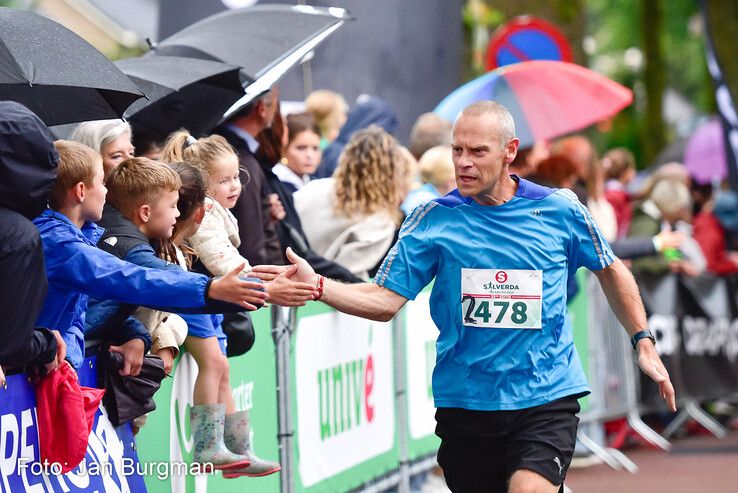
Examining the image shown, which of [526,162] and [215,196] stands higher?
[526,162]

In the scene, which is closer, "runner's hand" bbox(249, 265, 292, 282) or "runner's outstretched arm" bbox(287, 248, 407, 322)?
"runner's hand" bbox(249, 265, 292, 282)

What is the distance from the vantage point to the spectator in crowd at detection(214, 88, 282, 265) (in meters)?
7.52


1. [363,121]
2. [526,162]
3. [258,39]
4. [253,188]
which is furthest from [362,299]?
[526,162]

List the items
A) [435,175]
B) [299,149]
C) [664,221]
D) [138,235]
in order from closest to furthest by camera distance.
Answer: [138,235] < [299,149] < [435,175] < [664,221]

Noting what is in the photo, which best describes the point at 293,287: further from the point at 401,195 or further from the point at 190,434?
the point at 401,195

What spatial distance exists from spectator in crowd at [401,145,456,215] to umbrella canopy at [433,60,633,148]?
241 cm

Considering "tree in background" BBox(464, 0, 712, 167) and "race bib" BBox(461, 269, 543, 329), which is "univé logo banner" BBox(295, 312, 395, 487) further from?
"tree in background" BBox(464, 0, 712, 167)

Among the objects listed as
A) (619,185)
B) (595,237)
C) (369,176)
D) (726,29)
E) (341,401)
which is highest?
(726,29)

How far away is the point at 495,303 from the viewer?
19.9ft

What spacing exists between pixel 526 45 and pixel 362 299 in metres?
10.1

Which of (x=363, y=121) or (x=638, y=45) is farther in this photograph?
(x=638, y=45)

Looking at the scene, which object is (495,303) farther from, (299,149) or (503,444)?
(299,149)

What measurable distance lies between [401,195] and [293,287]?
12.8ft

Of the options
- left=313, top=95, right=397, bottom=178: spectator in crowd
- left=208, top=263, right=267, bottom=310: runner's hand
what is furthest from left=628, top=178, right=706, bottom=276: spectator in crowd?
left=208, top=263, right=267, bottom=310: runner's hand
